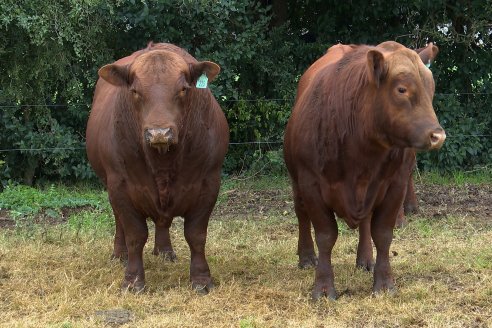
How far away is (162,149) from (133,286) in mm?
1115

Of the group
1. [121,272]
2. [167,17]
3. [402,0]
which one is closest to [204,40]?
[167,17]

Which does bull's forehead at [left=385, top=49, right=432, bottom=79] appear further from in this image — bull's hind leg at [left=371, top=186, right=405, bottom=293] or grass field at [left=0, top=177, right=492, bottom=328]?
grass field at [left=0, top=177, right=492, bottom=328]

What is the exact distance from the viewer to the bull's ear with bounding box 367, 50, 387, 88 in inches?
182

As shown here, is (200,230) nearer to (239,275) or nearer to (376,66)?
(239,275)

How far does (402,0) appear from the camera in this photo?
10.3 meters

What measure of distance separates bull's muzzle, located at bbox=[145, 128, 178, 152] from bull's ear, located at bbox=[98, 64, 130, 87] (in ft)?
1.97

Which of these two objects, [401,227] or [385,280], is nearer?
[385,280]

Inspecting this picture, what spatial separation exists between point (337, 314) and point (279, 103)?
6.26 m

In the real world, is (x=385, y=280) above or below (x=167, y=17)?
below

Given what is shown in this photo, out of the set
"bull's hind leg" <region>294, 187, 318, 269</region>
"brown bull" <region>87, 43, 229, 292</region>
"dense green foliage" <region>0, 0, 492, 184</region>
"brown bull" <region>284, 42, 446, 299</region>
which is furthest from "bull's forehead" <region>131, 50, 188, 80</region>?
"dense green foliage" <region>0, 0, 492, 184</region>

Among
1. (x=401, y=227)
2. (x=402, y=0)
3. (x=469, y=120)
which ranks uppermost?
(x=402, y=0)

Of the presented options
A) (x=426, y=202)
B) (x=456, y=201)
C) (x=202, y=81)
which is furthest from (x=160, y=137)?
(x=456, y=201)

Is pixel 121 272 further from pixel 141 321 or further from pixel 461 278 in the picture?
pixel 461 278

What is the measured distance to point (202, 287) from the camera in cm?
541
